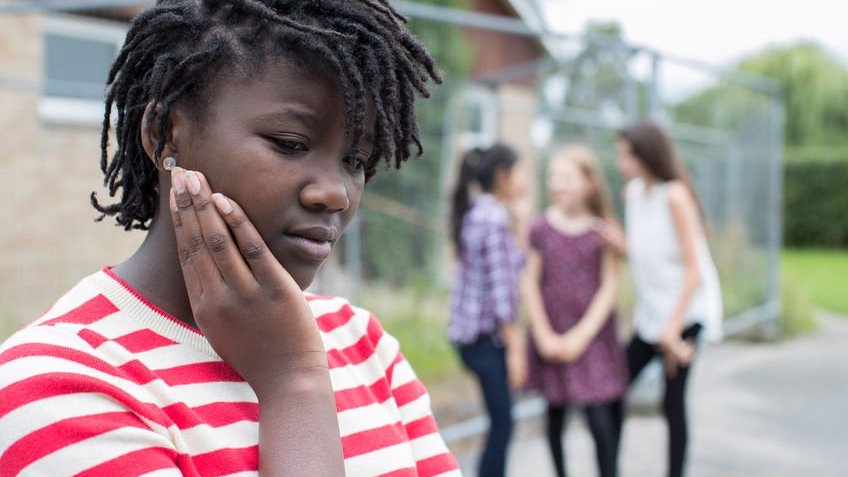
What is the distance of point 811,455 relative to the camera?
541 centimetres

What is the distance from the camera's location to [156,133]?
106 centimetres

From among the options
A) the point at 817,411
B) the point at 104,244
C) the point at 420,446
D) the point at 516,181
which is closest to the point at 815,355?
the point at 817,411

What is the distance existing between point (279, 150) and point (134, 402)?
0.32 meters

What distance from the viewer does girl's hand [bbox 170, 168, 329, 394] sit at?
96 centimetres

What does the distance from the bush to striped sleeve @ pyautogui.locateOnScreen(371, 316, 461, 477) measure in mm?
23263

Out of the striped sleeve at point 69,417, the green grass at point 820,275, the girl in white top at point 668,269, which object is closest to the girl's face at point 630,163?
the girl in white top at point 668,269

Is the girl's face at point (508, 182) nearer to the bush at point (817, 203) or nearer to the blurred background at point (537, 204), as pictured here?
the blurred background at point (537, 204)

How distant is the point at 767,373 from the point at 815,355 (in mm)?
1269

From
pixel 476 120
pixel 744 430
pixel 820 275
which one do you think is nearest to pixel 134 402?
pixel 744 430

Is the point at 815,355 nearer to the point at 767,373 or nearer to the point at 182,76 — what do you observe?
the point at 767,373

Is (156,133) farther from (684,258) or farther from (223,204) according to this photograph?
(684,258)

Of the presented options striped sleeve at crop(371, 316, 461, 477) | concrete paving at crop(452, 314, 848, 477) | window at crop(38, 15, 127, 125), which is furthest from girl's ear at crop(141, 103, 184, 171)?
window at crop(38, 15, 127, 125)

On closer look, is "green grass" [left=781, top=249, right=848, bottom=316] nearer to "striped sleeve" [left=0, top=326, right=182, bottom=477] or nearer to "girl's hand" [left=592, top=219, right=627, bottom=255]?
"girl's hand" [left=592, top=219, right=627, bottom=255]

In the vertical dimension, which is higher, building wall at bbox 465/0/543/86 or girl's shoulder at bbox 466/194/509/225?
building wall at bbox 465/0/543/86
